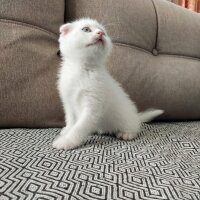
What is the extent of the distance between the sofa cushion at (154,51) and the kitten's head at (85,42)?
293 millimetres

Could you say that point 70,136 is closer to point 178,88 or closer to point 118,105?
point 118,105

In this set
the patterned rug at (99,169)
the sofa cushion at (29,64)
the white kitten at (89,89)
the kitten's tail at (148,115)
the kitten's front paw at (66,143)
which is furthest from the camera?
the kitten's tail at (148,115)

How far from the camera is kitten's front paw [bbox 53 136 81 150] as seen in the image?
817 mm

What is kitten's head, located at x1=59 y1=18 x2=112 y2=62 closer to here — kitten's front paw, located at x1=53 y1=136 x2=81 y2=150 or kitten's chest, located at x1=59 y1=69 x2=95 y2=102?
kitten's chest, located at x1=59 y1=69 x2=95 y2=102

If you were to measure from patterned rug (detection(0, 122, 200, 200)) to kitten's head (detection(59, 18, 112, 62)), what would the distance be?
293mm

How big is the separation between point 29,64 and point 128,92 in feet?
1.56

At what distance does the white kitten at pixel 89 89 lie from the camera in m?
0.95

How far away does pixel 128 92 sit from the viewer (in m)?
1.33

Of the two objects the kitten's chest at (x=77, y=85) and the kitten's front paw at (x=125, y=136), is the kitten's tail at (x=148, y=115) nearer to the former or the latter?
the kitten's front paw at (x=125, y=136)

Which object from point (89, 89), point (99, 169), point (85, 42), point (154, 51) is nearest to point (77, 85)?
point (89, 89)

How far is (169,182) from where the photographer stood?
59 cm

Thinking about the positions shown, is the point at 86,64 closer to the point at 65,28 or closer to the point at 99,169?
the point at 65,28

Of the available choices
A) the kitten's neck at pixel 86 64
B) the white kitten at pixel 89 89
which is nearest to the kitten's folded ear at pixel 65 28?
the white kitten at pixel 89 89

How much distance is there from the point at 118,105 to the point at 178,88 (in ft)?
1.68
